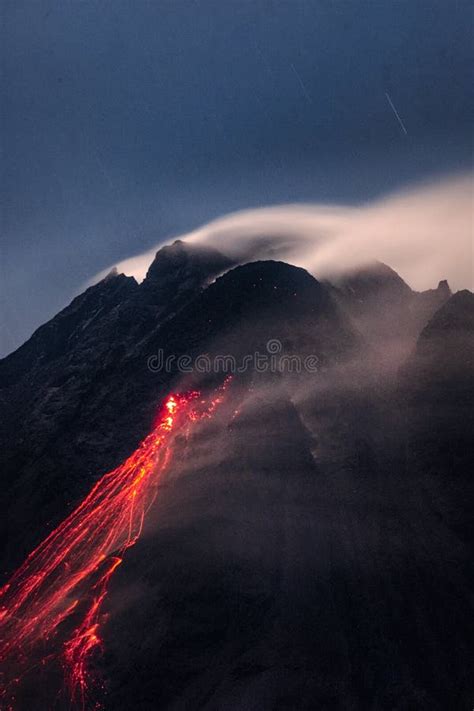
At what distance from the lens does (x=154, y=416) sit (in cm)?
7138

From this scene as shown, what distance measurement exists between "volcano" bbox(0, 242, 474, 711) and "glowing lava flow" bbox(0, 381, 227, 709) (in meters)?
0.22

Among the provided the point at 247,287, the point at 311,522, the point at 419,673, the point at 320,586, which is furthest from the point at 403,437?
the point at 247,287

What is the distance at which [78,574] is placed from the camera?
155ft

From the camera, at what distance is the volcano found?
36.7 m

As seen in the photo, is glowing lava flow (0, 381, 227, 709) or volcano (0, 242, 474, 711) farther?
glowing lava flow (0, 381, 227, 709)

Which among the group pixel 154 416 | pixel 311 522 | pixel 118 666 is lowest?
pixel 311 522

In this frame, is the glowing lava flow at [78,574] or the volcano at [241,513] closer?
the volcano at [241,513]

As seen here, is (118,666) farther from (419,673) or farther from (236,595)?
(419,673)

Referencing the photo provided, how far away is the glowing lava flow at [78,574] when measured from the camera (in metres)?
37.9

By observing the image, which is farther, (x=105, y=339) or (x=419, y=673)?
(x=105, y=339)

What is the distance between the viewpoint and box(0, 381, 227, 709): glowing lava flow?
1494 inches

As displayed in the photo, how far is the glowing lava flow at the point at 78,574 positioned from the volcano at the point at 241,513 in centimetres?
22

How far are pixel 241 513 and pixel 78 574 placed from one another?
2093 centimetres

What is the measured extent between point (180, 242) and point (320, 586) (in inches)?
3511
